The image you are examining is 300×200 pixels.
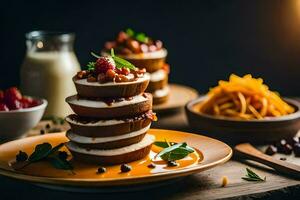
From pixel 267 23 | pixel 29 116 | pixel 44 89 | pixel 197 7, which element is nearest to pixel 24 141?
pixel 29 116

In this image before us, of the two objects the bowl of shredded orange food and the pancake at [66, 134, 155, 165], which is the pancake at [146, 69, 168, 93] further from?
the pancake at [66, 134, 155, 165]

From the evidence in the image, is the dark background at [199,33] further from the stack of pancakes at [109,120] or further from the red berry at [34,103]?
the stack of pancakes at [109,120]

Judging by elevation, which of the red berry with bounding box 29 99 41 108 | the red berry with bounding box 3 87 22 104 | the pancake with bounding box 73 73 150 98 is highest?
the pancake with bounding box 73 73 150 98

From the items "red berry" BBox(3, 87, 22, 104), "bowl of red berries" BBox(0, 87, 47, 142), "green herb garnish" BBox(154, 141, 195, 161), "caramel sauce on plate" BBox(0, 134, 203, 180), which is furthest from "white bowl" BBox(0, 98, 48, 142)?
"green herb garnish" BBox(154, 141, 195, 161)

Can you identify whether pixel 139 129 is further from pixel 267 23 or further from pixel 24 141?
pixel 267 23

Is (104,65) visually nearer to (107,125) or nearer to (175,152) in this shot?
(107,125)

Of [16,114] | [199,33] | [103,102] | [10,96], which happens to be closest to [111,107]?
[103,102]

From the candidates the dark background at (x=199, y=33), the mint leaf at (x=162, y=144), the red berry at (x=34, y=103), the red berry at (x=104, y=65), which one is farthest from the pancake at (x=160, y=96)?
the red berry at (x=104, y=65)
